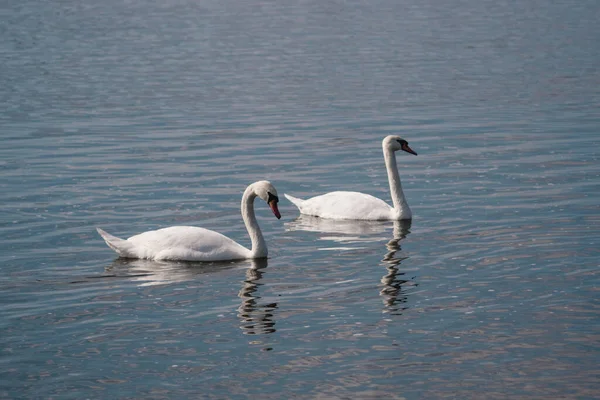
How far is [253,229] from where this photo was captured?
19000mm

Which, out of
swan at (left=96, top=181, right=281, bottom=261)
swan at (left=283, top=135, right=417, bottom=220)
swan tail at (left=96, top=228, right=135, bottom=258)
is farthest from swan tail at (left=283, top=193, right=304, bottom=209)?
swan tail at (left=96, top=228, right=135, bottom=258)

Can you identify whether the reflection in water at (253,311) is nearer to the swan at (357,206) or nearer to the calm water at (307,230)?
the calm water at (307,230)

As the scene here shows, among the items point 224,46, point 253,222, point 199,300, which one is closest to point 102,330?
point 199,300

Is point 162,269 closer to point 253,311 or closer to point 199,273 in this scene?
point 199,273

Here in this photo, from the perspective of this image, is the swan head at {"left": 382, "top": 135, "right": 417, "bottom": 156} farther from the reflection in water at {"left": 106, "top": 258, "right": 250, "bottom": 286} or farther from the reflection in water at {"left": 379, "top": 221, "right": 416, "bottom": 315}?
the reflection in water at {"left": 106, "top": 258, "right": 250, "bottom": 286}

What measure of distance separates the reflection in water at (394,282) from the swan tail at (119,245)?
394cm

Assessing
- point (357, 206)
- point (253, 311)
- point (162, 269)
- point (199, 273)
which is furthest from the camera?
point (357, 206)

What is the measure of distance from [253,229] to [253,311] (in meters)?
3.24

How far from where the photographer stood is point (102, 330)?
598 inches

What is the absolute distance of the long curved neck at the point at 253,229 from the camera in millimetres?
18859

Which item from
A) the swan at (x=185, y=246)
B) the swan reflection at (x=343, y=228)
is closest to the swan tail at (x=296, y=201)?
the swan reflection at (x=343, y=228)

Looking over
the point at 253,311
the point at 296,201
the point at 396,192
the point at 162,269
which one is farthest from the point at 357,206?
the point at 253,311

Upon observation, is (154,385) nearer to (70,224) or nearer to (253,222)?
(253,222)

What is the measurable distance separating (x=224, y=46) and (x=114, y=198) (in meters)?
34.9
